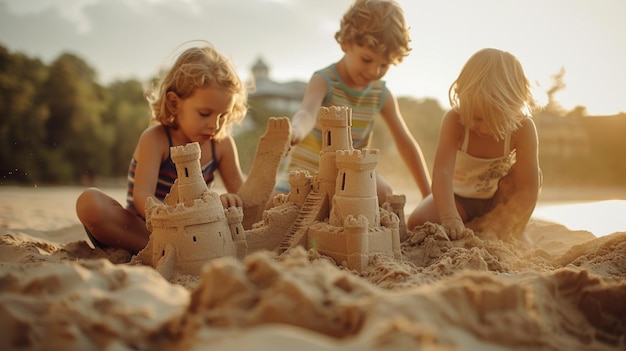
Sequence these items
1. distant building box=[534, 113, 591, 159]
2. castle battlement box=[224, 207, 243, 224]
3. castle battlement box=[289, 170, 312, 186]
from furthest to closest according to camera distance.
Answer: distant building box=[534, 113, 591, 159] < castle battlement box=[289, 170, 312, 186] < castle battlement box=[224, 207, 243, 224]

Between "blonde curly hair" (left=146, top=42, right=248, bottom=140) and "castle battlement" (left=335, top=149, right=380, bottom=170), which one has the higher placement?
"blonde curly hair" (left=146, top=42, right=248, bottom=140)

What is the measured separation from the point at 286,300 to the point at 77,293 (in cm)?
65

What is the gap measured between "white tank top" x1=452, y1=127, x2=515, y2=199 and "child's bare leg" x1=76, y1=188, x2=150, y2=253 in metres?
2.35

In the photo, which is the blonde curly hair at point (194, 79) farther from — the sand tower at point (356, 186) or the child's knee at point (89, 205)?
the sand tower at point (356, 186)

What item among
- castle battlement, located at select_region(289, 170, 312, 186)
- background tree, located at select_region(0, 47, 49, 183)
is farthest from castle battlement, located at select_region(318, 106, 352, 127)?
background tree, located at select_region(0, 47, 49, 183)

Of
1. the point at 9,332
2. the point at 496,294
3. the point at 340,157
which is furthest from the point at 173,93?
the point at 496,294

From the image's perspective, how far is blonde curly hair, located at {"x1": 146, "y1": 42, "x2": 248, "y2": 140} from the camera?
3430 millimetres

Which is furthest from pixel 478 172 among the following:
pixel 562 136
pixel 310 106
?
pixel 562 136

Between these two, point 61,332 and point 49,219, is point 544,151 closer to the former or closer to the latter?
point 49,219

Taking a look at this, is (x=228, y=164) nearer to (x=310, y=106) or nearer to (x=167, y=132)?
(x=167, y=132)

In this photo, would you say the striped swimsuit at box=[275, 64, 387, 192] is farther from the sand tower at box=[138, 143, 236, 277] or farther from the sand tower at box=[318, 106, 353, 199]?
the sand tower at box=[138, 143, 236, 277]

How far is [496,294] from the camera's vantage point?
1494 mm

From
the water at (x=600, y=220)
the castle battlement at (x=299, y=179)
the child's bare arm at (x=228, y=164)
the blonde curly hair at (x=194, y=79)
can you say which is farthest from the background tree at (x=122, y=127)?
the castle battlement at (x=299, y=179)

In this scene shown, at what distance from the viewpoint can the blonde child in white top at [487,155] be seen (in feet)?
11.3
